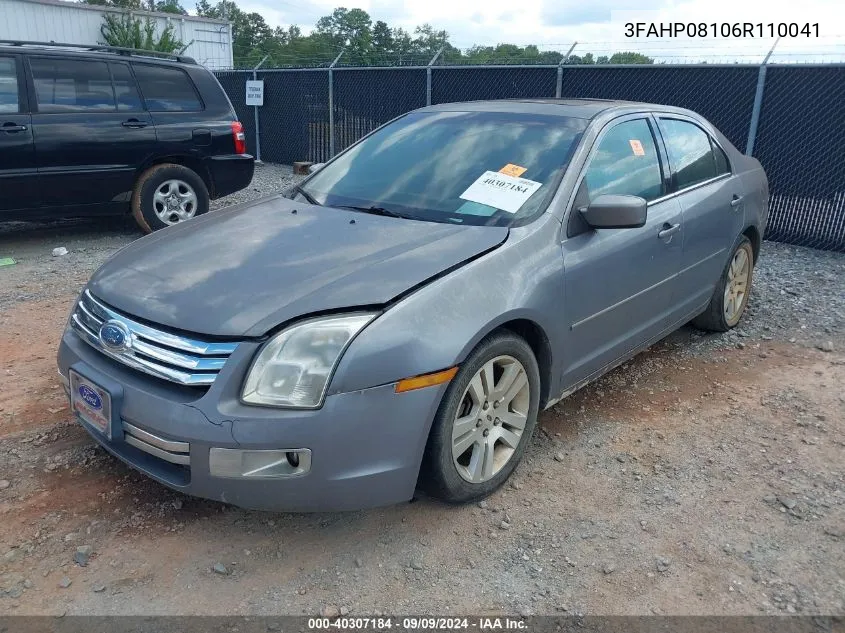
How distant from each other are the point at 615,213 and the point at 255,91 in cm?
1202

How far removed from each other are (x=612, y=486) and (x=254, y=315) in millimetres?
1799

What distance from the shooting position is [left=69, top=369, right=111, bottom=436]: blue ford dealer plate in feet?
8.62

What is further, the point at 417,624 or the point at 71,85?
the point at 71,85

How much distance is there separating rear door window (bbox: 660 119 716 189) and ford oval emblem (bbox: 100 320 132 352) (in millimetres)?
3107

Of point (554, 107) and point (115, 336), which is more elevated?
point (554, 107)

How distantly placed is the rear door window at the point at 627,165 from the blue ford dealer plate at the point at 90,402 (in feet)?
7.65

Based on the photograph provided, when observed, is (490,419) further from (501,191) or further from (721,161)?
(721,161)

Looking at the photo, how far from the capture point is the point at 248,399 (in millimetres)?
2416

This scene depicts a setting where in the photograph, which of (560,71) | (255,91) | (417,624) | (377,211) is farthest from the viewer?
(255,91)

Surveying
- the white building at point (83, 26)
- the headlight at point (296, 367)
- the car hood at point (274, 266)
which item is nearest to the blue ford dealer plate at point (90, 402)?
the car hood at point (274, 266)

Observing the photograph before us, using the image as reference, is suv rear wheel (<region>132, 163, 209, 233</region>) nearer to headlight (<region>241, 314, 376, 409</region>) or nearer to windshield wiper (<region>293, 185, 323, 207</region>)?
windshield wiper (<region>293, 185, 323, 207</region>)

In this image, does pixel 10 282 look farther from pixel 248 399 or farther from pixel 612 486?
pixel 612 486

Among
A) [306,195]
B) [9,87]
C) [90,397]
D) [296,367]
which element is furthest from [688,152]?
[9,87]

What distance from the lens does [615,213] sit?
126 inches
